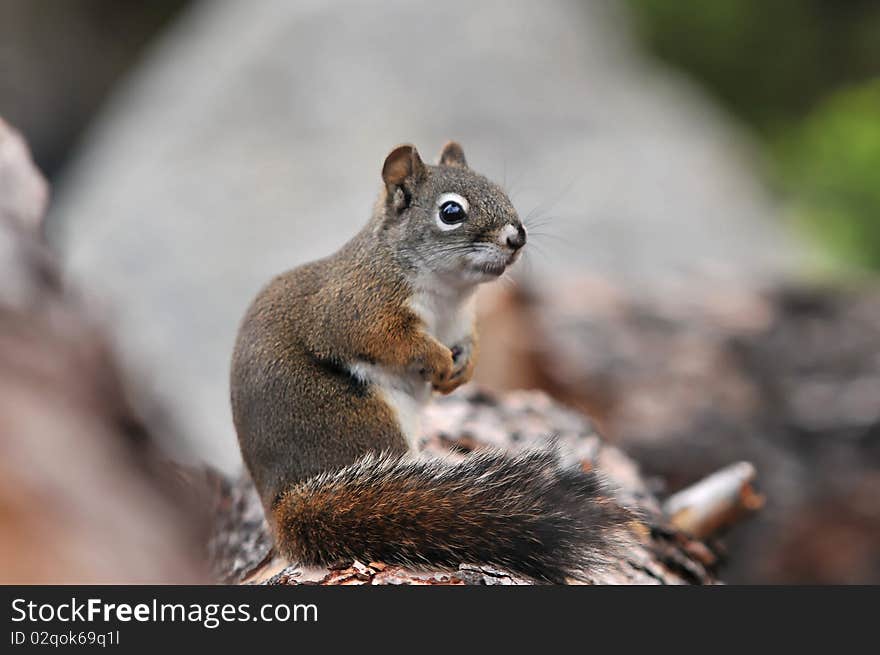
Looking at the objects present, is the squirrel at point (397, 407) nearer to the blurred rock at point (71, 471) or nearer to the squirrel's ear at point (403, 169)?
the squirrel's ear at point (403, 169)

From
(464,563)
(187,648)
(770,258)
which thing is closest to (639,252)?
(770,258)

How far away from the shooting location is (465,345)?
5.34ft

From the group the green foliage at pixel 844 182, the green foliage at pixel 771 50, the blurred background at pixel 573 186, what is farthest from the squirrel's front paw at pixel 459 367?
the green foliage at pixel 771 50

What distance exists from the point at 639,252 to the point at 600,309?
1.16 meters

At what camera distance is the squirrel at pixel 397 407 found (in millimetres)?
1295

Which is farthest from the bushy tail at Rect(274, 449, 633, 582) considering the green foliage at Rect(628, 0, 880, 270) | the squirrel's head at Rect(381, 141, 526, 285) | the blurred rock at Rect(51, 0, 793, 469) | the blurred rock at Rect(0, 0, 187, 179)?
the blurred rock at Rect(0, 0, 187, 179)

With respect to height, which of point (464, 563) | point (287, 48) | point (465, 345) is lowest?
point (464, 563)

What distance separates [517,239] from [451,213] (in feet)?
0.34

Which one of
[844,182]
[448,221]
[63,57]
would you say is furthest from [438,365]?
[63,57]

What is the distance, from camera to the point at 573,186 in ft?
14.0

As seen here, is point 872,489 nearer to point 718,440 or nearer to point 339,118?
point 718,440

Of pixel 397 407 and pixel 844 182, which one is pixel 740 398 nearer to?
pixel 397 407

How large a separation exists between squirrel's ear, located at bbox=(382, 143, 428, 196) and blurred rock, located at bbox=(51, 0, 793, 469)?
5.77ft

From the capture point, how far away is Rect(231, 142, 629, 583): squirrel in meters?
1.29
